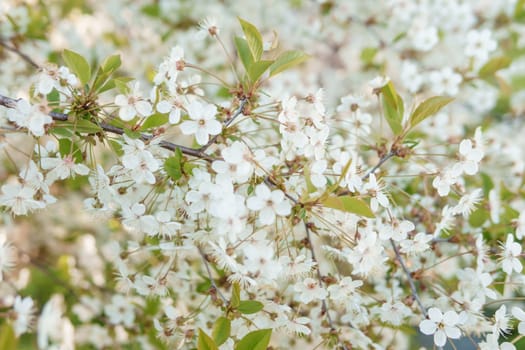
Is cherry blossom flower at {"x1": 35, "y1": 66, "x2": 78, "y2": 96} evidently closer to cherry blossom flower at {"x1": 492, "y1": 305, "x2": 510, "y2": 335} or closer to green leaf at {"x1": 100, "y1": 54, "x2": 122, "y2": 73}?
green leaf at {"x1": 100, "y1": 54, "x2": 122, "y2": 73}

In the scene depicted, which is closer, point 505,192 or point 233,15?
point 505,192

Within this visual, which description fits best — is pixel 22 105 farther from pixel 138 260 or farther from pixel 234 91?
pixel 138 260

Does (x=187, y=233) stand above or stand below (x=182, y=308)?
above

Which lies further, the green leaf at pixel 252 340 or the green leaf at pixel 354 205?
the green leaf at pixel 252 340

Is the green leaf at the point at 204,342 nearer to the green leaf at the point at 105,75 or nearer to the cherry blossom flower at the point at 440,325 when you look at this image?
the cherry blossom flower at the point at 440,325

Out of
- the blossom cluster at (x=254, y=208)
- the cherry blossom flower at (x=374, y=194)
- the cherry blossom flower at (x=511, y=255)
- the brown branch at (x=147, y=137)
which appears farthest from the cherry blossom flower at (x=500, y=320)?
the brown branch at (x=147, y=137)

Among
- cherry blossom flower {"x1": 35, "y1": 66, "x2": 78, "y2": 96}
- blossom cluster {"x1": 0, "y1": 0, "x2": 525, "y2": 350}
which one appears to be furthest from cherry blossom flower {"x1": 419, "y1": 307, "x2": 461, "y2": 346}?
cherry blossom flower {"x1": 35, "y1": 66, "x2": 78, "y2": 96}

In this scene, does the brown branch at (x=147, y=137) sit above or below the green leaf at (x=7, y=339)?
above

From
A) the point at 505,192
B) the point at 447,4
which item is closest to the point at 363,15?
the point at 447,4
